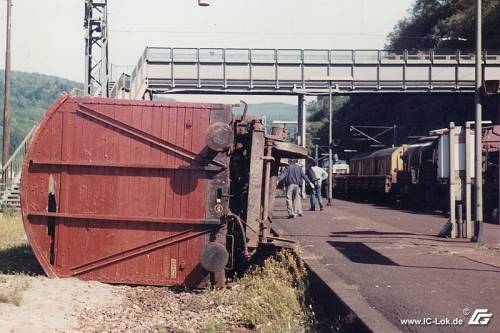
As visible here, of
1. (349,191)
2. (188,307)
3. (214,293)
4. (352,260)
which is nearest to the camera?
(188,307)

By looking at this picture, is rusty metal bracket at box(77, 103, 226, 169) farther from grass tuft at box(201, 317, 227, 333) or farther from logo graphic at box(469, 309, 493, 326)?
logo graphic at box(469, 309, 493, 326)

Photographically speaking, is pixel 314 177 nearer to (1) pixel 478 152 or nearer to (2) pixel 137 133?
(1) pixel 478 152

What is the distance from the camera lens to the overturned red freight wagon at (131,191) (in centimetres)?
933

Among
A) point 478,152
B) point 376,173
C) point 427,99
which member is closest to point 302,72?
point 376,173

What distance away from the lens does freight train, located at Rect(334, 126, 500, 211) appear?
21.8m

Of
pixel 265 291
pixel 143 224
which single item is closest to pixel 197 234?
pixel 143 224

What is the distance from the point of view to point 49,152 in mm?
9500

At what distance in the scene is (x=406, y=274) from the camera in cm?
884

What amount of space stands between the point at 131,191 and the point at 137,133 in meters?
0.84

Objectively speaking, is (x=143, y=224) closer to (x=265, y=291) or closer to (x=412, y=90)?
(x=265, y=291)

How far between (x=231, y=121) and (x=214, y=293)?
2.46 m

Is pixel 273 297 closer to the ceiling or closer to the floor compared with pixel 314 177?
closer to the floor

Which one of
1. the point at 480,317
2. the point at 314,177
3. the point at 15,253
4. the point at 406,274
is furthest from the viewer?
the point at 314,177

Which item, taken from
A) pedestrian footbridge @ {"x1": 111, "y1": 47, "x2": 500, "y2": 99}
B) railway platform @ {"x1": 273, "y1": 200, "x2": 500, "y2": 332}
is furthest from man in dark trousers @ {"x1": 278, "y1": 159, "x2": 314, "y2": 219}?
pedestrian footbridge @ {"x1": 111, "y1": 47, "x2": 500, "y2": 99}
